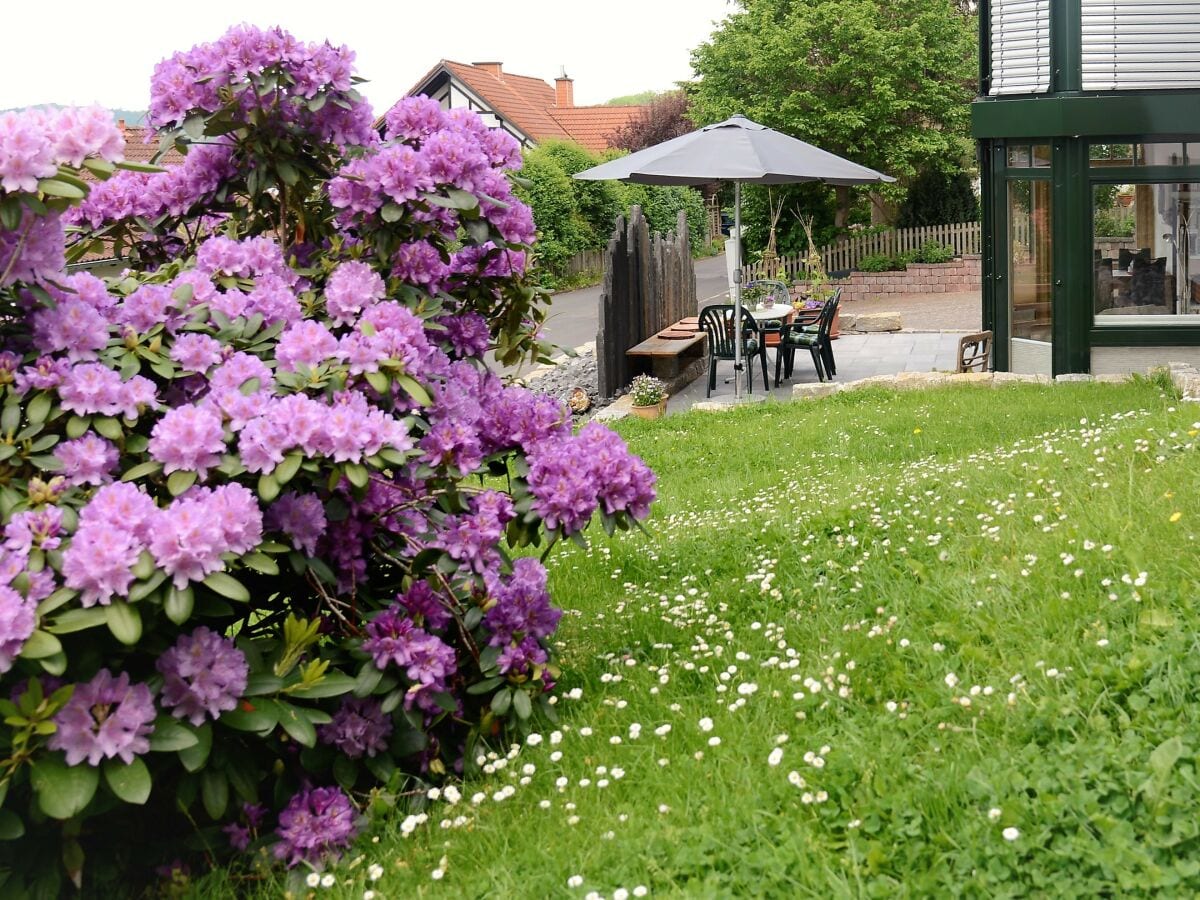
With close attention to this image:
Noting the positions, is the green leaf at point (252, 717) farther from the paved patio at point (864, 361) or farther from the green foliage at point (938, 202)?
the green foliage at point (938, 202)

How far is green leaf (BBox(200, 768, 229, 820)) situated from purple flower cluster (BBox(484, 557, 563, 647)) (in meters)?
0.88

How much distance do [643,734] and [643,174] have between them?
35.3 ft

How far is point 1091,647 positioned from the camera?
3725 millimetres

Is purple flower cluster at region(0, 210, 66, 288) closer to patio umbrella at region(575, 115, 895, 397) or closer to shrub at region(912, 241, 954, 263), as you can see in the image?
patio umbrella at region(575, 115, 895, 397)

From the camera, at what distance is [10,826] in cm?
311

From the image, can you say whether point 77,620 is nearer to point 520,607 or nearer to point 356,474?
point 356,474

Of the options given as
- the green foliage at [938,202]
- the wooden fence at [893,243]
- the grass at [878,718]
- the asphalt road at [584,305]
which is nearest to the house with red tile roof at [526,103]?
the asphalt road at [584,305]

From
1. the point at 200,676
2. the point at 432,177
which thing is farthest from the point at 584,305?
the point at 200,676

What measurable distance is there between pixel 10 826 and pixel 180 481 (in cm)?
87

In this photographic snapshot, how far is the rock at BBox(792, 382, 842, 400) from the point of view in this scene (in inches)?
524

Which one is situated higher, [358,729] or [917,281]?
[917,281]

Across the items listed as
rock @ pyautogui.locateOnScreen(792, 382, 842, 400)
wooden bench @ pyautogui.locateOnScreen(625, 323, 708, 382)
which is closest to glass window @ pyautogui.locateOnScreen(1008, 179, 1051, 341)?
rock @ pyautogui.locateOnScreen(792, 382, 842, 400)

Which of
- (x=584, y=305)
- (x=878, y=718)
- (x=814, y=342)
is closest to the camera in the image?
(x=878, y=718)

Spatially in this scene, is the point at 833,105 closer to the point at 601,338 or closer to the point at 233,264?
the point at 601,338
